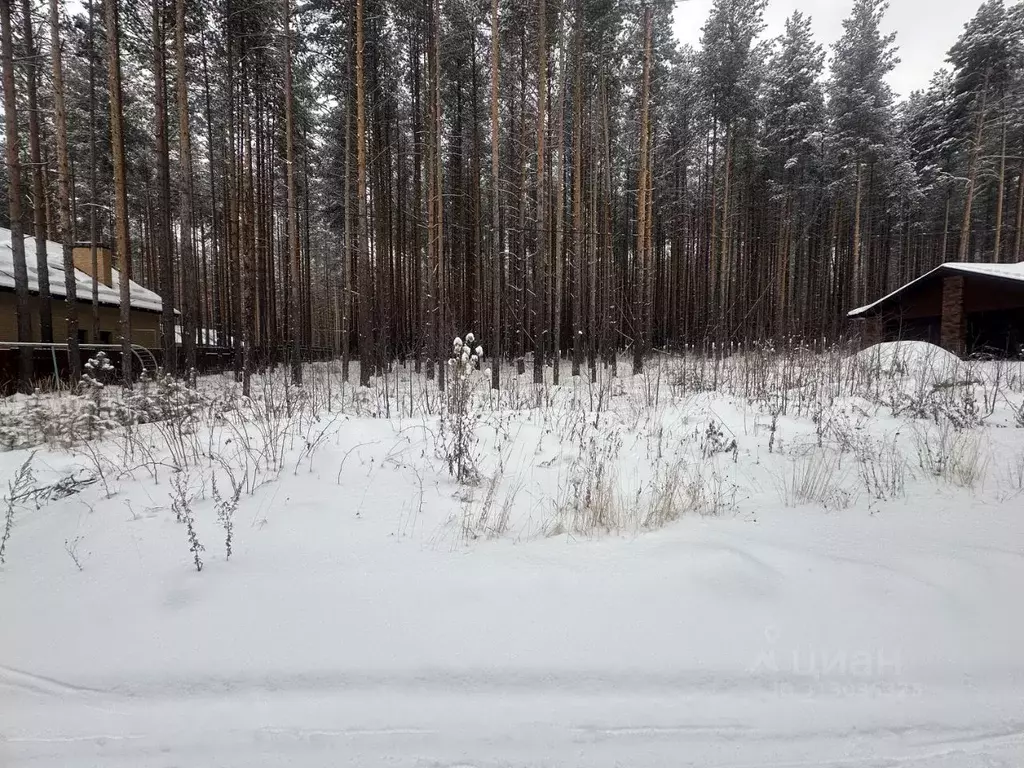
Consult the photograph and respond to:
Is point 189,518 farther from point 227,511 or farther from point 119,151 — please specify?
point 119,151

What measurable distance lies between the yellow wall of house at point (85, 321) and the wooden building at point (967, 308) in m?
23.5

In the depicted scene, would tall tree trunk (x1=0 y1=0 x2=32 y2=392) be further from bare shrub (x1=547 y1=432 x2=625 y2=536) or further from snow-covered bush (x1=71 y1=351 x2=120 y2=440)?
bare shrub (x1=547 y1=432 x2=625 y2=536)

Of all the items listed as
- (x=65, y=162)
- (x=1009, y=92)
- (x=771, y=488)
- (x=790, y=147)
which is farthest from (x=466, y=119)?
(x=1009, y=92)

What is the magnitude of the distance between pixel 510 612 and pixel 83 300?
18590 millimetres

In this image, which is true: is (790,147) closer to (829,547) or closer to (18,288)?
(829,547)

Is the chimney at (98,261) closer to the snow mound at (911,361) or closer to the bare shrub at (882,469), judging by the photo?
the bare shrub at (882,469)

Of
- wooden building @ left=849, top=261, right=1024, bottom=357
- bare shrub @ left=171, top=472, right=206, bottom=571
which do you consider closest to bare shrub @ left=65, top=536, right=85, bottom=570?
bare shrub @ left=171, top=472, right=206, bottom=571

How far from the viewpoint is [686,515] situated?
10.5 ft

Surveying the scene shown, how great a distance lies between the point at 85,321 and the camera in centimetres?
1449

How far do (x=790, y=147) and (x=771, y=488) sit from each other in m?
24.2

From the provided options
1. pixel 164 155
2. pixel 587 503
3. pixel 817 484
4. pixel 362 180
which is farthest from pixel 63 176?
pixel 817 484

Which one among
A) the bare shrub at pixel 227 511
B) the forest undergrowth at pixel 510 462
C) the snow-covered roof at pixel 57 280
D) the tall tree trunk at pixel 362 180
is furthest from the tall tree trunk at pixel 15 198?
the bare shrub at pixel 227 511

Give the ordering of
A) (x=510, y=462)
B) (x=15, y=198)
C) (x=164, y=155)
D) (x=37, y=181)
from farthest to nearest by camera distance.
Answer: (x=37, y=181)
(x=164, y=155)
(x=15, y=198)
(x=510, y=462)

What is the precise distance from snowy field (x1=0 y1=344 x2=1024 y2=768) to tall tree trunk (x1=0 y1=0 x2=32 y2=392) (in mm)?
8845
